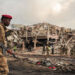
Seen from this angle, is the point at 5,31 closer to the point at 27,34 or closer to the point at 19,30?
the point at 27,34

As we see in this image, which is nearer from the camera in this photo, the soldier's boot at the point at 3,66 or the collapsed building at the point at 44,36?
the soldier's boot at the point at 3,66

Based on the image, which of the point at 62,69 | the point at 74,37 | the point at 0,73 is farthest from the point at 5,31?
the point at 74,37

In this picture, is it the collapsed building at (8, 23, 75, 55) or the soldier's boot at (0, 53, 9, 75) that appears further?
the collapsed building at (8, 23, 75, 55)

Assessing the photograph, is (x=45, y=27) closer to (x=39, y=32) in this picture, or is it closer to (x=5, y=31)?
(x=39, y=32)

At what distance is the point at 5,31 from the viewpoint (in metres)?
3.14

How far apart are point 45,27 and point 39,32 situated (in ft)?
13.7

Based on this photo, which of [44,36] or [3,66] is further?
[44,36]

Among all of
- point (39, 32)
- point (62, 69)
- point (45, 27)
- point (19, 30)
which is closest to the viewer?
point (62, 69)

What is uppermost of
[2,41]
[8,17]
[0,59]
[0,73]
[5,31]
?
[8,17]

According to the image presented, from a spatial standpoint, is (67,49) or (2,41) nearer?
(2,41)

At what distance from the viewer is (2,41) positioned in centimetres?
302

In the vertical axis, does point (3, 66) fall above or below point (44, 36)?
below

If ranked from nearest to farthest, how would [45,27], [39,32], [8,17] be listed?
[8,17] < [39,32] < [45,27]

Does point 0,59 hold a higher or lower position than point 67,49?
higher
